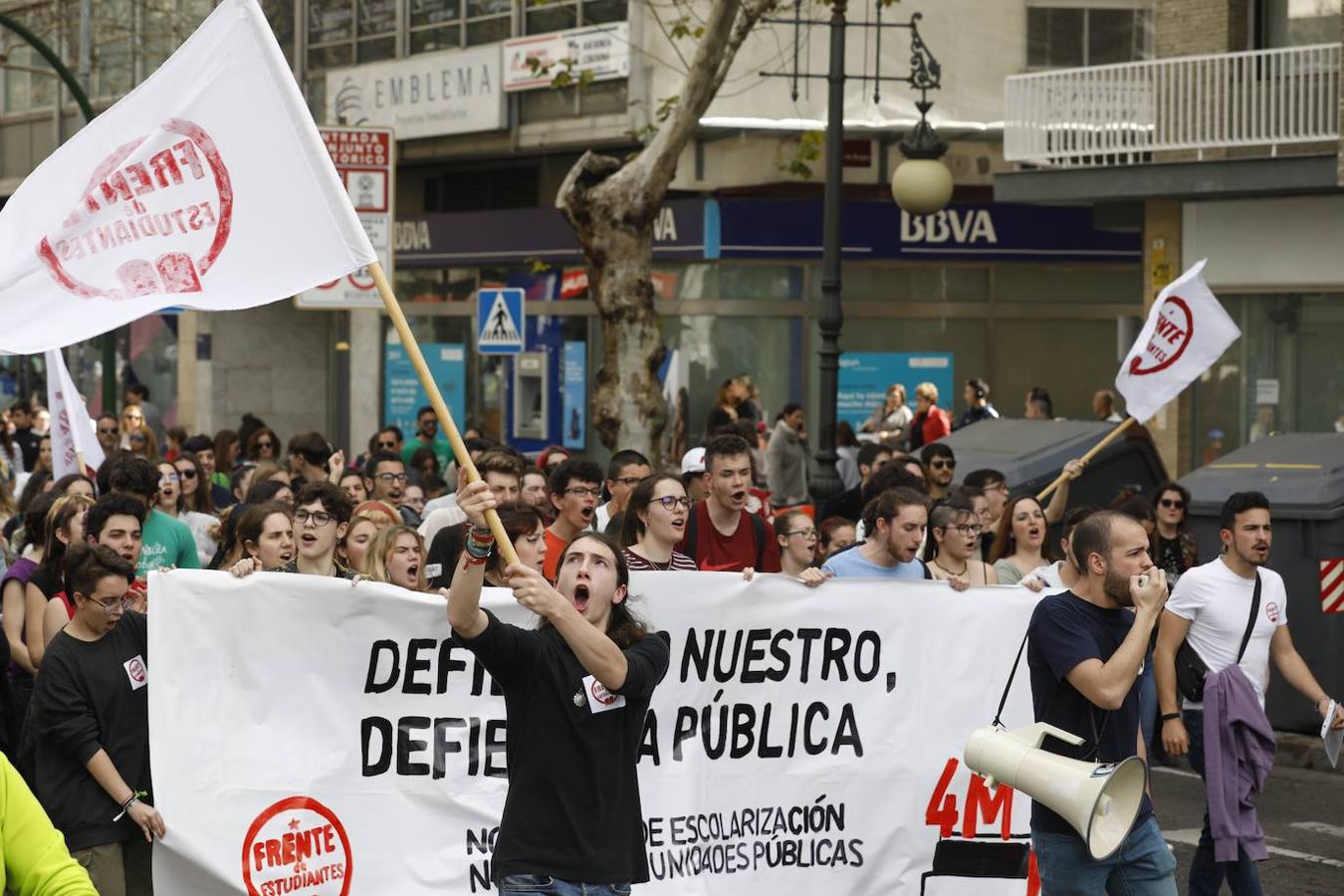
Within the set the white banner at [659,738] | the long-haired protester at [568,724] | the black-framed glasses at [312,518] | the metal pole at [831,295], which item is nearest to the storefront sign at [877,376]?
the metal pole at [831,295]

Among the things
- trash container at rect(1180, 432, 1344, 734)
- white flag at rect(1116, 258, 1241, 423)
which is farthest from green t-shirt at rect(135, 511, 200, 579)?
trash container at rect(1180, 432, 1344, 734)

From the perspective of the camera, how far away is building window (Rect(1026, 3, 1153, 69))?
25.8m

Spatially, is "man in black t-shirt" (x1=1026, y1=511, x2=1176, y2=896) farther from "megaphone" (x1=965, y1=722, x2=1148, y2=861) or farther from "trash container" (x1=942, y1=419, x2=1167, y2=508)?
"trash container" (x1=942, y1=419, x2=1167, y2=508)

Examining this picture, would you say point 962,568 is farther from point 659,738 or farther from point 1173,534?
point 1173,534

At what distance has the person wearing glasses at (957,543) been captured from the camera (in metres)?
9.00

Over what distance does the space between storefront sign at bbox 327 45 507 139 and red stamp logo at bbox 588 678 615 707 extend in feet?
70.1

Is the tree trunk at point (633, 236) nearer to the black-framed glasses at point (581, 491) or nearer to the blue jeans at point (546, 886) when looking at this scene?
the black-framed glasses at point (581, 491)

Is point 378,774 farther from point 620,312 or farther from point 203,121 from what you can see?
point 620,312

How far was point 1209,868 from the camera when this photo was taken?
314 inches

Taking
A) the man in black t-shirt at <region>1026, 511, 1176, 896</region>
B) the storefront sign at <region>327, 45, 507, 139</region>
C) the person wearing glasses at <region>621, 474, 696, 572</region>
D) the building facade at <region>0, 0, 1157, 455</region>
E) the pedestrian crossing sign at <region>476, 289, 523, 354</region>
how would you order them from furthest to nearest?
the storefront sign at <region>327, 45, 507, 139</region>, the building facade at <region>0, 0, 1157, 455</region>, the pedestrian crossing sign at <region>476, 289, 523, 354</region>, the person wearing glasses at <region>621, 474, 696, 572</region>, the man in black t-shirt at <region>1026, 511, 1176, 896</region>

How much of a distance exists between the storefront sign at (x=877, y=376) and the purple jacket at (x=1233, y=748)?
58.6ft

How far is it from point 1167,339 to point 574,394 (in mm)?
15951

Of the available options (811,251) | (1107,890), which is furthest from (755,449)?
(1107,890)

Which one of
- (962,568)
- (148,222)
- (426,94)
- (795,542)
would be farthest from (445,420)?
(426,94)
